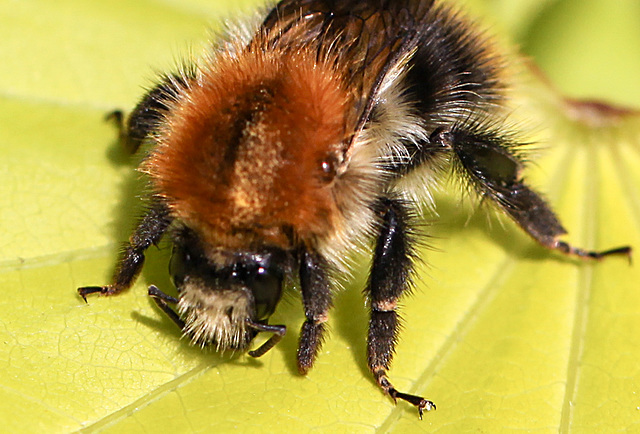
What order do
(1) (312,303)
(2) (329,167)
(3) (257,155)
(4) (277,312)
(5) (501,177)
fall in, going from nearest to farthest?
1. (3) (257,155)
2. (2) (329,167)
3. (1) (312,303)
4. (4) (277,312)
5. (5) (501,177)

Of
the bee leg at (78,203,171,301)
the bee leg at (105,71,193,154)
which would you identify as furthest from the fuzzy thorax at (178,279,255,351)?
the bee leg at (105,71,193,154)

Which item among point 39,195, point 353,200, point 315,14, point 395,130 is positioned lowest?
point 39,195

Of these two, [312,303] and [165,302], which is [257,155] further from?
[165,302]

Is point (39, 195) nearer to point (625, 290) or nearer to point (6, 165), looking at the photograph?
point (6, 165)

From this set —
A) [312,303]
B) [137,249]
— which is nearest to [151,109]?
[137,249]

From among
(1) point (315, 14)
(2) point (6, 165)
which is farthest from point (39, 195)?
(1) point (315, 14)

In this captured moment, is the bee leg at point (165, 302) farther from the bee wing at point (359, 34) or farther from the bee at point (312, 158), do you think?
the bee wing at point (359, 34)
